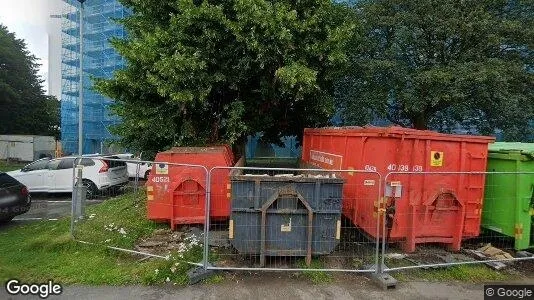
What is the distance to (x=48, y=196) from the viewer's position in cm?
1325

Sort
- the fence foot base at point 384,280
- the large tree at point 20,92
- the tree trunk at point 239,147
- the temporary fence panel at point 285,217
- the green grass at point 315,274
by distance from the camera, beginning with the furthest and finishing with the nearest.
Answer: the large tree at point 20,92 → the tree trunk at point 239,147 → the temporary fence panel at point 285,217 → the green grass at point 315,274 → the fence foot base at point 384,280

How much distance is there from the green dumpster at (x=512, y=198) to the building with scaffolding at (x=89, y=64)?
1155 inches

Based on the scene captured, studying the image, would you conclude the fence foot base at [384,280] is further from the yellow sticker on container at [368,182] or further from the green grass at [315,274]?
the yellow sticker on container at [368,182]

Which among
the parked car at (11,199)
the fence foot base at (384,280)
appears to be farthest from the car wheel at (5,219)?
the fence foot base at (384,280)

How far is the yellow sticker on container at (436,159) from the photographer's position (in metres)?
6.41

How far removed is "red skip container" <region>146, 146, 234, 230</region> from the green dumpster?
4.91 meters

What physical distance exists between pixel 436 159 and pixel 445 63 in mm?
8840

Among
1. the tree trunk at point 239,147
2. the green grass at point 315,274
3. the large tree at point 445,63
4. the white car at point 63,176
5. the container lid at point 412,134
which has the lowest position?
the green grass at point 315,274

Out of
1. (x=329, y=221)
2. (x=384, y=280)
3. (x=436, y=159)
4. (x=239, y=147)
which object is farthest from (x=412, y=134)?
(x=239, y=147)

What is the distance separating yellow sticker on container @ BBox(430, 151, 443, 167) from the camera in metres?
6.41

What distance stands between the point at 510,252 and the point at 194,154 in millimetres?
6034

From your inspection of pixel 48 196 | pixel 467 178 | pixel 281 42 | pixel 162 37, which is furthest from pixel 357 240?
pixel 48 196

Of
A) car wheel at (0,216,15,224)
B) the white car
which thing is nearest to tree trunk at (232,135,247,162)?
the white car

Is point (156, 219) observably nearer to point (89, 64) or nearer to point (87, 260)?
point (87, 260)
